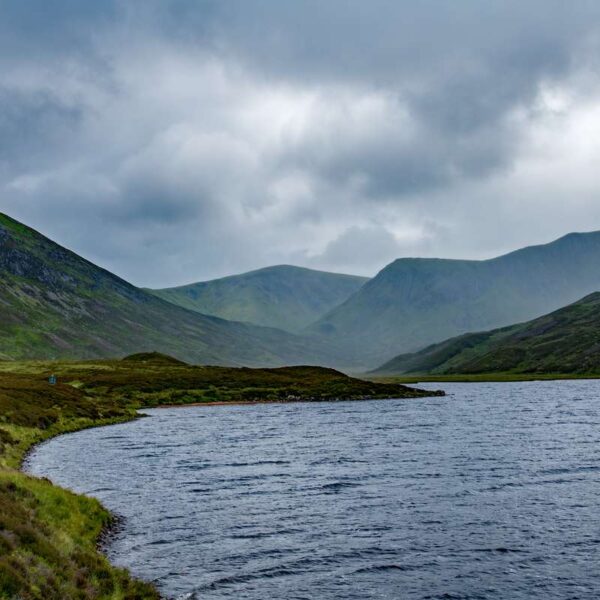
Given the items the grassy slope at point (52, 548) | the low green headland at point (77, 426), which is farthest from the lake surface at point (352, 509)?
the low green headland at point (77, 426)

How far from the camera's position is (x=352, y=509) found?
37062 mm

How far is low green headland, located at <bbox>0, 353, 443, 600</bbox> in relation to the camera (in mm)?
21578

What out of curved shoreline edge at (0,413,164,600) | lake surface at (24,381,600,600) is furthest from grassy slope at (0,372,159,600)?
lake surface at (24,381,600,600)

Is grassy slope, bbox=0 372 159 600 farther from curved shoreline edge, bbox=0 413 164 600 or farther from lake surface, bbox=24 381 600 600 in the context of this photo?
lake surface, bbox=24 381 600 600

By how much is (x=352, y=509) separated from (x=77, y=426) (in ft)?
202

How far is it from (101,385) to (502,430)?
10213 centimetres

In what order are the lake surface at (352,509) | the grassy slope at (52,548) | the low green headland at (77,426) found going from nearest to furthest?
the grassy slope at (52,548), the low green headland at (77,426), the lake surface at (352,509)

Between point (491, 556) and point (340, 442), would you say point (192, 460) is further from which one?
point (491, 556)

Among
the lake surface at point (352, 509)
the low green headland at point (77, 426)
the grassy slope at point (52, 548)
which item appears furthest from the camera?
the lake surface at point (352, 509)

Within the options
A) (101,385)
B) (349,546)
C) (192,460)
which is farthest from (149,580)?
(101,385)

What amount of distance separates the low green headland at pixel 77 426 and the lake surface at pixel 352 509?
252 cm

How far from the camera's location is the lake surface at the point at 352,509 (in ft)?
81.8

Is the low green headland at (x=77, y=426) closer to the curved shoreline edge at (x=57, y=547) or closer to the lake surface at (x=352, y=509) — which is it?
the curved shoreline edge at (x=57, y=547)

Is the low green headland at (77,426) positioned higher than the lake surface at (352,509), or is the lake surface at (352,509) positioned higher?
the low green headland at (77,426)
